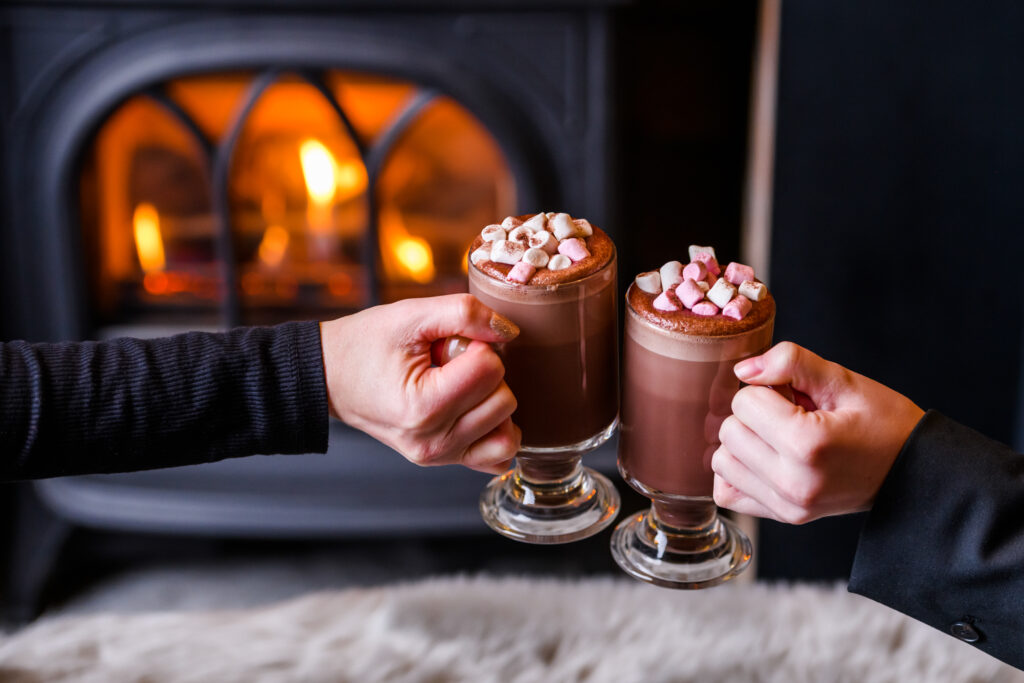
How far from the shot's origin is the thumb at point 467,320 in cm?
74

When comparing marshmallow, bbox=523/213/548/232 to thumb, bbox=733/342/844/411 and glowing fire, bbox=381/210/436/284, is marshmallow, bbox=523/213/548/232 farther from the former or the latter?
glowing fire, bbox=381/210/436/284

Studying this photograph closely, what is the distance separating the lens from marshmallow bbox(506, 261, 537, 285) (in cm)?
74

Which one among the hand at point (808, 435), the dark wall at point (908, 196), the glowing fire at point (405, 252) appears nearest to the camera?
the hand at point (808, 435)

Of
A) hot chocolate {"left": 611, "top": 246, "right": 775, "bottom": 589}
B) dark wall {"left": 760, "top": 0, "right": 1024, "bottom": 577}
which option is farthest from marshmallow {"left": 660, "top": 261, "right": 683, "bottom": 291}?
dark wall {"left": 760, "top": 0, "right": 1024, "bottom": 577}

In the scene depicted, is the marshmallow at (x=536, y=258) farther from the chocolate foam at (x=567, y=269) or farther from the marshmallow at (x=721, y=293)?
the marshmallow at (x=721, y=293)

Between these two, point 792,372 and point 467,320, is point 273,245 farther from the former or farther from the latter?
point 792,372

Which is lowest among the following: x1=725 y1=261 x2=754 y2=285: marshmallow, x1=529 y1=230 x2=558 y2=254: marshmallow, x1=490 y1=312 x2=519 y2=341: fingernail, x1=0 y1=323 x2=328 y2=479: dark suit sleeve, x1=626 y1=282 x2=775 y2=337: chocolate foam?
x1=0 y1=323 x2=328 y2=479: dark suit sleeve

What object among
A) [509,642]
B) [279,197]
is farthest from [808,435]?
[279,197]

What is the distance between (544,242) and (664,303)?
104 mm

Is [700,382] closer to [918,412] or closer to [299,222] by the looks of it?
[918,412]

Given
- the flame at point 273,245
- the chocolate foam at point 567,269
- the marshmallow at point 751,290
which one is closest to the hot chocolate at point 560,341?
the chocolate foam at point 567,269

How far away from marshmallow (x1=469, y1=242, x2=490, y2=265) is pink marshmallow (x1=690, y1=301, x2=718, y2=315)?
6.5 inches

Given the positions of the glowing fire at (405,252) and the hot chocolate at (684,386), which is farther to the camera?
the glowing fire at (405,252)

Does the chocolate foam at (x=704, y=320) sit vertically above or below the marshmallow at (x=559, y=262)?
below
